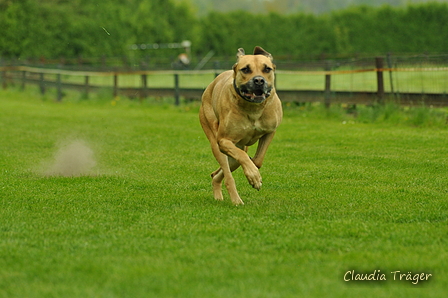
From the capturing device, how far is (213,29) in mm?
45906

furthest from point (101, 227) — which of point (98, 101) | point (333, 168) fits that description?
point (98, 101)

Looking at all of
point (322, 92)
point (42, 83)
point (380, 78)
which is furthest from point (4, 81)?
point (380, 78)

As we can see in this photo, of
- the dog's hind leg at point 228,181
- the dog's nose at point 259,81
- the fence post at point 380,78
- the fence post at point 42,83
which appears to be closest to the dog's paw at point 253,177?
the dog's hind leg at point 228,181

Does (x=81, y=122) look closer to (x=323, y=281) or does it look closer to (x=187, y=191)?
(x=187, y=191)

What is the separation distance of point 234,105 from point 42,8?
40.1 meters

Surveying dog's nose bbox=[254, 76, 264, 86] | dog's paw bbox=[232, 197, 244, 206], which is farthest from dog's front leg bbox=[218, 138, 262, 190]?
dog's nose bbox=[254, 76, 264, 86]

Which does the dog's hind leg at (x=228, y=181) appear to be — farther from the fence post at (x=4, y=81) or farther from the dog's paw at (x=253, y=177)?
the fence post at (x=4, y=81)

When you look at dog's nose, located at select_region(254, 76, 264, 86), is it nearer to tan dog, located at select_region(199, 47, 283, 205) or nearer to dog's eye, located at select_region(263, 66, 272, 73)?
tan dog, located at select_region(199, 47, 283, 205)

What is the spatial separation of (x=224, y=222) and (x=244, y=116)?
126 cm

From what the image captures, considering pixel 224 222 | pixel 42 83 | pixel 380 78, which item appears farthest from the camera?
pixel 42 83

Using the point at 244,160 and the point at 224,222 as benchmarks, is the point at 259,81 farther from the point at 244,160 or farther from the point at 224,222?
the point at 224,222

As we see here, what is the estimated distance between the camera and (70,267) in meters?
4.58

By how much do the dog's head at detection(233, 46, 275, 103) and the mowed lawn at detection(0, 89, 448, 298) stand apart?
105cm

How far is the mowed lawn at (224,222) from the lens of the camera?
4238mm
